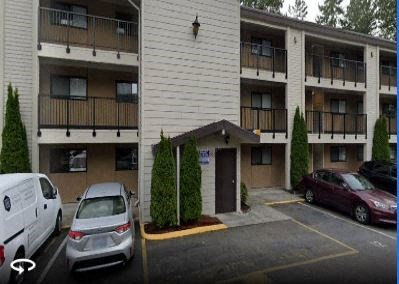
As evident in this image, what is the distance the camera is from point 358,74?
17000 mm

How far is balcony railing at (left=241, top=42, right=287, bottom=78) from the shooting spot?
14.2 meters

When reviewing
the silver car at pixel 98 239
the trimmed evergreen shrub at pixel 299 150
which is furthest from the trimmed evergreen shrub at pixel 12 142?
the trimmed evergreen shrub at pixel 299 150

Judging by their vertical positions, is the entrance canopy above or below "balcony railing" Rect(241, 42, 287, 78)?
below

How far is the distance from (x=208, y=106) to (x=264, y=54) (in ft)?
22.1

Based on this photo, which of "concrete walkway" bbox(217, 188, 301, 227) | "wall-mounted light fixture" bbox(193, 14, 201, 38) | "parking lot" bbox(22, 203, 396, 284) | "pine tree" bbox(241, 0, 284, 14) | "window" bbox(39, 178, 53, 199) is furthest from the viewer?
"pine tree" bbox(241, 0, 284, 14)

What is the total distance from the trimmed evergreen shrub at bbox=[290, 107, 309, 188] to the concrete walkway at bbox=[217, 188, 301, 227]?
1116mm

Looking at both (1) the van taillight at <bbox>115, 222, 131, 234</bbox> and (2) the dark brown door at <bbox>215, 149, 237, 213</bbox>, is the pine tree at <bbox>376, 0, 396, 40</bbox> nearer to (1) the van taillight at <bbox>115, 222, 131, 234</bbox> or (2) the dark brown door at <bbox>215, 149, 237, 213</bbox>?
(2) the dark brown door at <bbox>215, 149, 237, 213</bbox>

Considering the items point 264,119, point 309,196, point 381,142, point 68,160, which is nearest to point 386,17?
point 381,142

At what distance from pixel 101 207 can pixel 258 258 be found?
395cm

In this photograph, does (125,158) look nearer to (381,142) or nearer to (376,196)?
(376,196)

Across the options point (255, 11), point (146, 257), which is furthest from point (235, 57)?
point (146, 257)

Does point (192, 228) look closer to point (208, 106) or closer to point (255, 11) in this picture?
point (208, 106)

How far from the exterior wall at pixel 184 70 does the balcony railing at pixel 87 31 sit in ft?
8.78

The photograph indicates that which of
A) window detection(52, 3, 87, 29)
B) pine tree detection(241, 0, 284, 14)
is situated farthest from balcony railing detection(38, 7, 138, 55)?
pine tree detection(241, 0, 284, 14)
